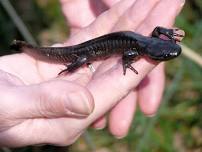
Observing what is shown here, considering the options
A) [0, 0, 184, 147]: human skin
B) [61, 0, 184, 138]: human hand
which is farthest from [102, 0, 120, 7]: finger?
[0, 0, 184, 147]: human skin

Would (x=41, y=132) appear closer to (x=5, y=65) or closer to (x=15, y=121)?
(x=15, y=121)

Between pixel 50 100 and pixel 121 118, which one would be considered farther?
pixel 121 118

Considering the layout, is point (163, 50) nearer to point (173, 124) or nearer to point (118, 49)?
point (118, 49)

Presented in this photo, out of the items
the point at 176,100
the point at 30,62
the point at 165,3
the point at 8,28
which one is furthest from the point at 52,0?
the point at 165,3

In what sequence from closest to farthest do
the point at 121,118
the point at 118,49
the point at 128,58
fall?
the point at 121,118, the point at 128,58, the point at 118,49

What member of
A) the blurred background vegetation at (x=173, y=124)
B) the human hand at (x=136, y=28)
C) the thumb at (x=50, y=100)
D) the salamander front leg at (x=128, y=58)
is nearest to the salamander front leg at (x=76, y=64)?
the human hand at (x=136, y=28)

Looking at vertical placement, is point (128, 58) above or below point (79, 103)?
below

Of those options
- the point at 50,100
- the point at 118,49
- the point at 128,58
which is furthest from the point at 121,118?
the point at 50,100
